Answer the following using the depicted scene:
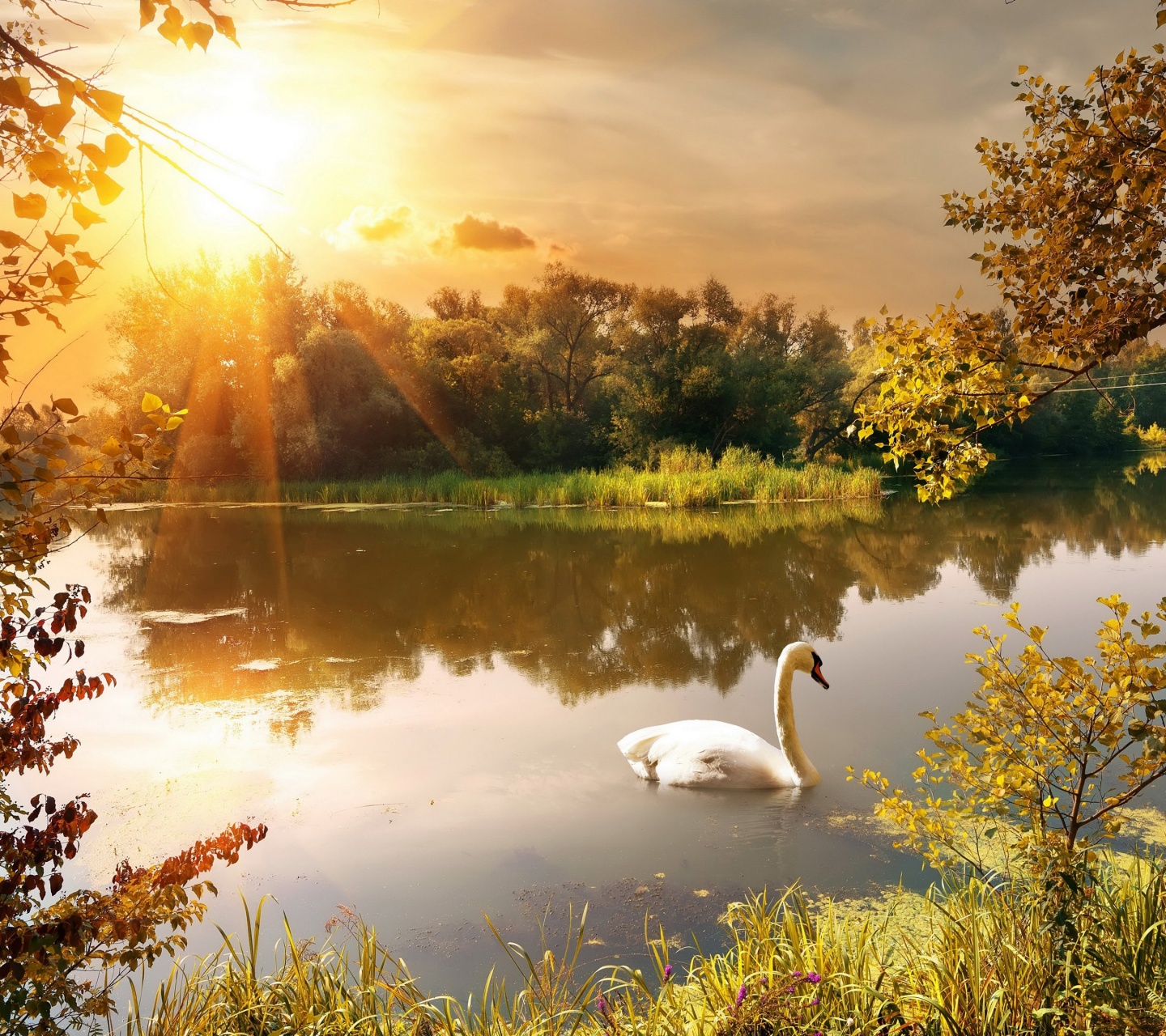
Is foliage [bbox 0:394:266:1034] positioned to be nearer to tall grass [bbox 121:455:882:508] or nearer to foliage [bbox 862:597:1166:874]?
foliage [bbox 862:597:1166:874]

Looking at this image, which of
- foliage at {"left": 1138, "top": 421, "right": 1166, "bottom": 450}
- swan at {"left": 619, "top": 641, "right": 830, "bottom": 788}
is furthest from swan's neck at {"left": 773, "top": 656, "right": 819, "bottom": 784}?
foliage at {"left": 1138, "top": 421, "right": 1166, "bottom": 450}

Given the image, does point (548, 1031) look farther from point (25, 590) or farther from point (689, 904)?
point (25, 590)

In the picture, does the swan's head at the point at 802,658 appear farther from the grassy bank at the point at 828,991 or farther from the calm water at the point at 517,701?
the grassy bank at the point at 828,991

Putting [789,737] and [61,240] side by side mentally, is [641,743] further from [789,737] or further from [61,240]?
[61,240]

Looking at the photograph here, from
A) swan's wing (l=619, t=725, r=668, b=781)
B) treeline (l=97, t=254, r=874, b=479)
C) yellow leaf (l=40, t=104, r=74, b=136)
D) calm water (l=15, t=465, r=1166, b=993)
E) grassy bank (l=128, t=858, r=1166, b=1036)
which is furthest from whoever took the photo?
treeline (l=97, t=254, r=874, b=479)

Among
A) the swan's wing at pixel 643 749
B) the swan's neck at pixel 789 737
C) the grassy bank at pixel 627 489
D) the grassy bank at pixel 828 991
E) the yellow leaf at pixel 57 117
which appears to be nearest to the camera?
the yellow leaf at pixel 57 117

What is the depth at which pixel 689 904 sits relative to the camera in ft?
12.0

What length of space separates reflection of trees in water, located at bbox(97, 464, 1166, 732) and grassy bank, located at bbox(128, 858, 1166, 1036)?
3.72 m

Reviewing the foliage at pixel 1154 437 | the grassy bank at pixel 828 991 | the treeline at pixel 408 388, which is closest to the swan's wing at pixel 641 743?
the grassy bank at pixel 828 991

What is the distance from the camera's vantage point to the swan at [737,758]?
4844 millimetres

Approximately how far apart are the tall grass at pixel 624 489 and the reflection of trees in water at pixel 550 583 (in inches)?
56.2

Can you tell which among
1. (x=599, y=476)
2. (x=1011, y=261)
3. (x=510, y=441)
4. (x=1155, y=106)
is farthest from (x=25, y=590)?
(x=510, y=441)

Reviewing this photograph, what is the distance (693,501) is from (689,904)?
1714 centimetres

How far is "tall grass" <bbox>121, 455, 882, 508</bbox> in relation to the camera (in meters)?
21.2
